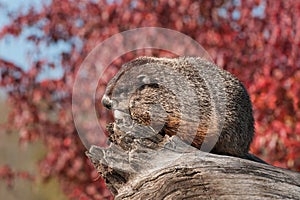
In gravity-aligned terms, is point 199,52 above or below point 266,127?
above

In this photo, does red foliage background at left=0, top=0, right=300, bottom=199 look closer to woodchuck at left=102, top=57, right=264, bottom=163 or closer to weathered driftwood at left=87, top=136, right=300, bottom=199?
woodchuck at left=102, top=57, right=264, bottom=163

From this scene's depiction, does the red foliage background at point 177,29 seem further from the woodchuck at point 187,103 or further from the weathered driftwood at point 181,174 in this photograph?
the weathered driftwood at point 181,174

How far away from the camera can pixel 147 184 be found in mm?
3686

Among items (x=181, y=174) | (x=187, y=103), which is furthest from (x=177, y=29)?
(x=181, y=174)

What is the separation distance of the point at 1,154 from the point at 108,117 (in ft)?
32.4

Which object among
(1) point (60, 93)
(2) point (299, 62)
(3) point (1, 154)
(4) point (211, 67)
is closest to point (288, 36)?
(2) point (299, 62)

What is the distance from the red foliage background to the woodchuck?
69.0 inches

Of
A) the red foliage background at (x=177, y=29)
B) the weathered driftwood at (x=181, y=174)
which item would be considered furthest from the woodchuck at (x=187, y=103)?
the red foliage background at (x=177, y=29)

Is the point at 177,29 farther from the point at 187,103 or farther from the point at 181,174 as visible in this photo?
the point at 181,174

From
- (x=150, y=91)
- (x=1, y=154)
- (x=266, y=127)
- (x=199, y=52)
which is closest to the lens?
(x=150, y=91)

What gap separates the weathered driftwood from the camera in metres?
3.62

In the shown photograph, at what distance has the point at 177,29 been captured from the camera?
694 cm

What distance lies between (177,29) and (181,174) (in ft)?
11.5

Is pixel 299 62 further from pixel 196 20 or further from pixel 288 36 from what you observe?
pixel 196 20
